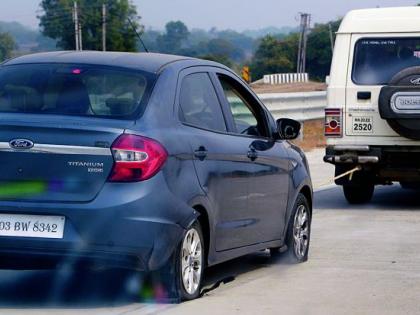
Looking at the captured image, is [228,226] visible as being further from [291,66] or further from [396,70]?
[291,66]

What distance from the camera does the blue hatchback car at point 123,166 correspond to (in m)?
7.32

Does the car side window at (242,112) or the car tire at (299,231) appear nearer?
the car side window at (242,112)

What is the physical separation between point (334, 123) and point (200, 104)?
6.86 metres

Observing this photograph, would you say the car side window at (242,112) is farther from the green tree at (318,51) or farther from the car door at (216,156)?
the green tree at (318,51)

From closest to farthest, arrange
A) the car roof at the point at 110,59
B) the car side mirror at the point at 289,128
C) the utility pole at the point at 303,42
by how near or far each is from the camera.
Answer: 1. the car roof at the point at 110,59
2. the car side mirror at the point at 289,128
3. the utility pole at the point at 303,42

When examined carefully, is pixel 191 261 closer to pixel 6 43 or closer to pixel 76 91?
pixel 76 91

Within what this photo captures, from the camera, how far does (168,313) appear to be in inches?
292

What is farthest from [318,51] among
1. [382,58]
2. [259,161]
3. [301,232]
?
[259,161]

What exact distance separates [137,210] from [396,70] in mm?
8168

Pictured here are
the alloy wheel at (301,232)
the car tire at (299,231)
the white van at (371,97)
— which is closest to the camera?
the car tire at (299,231)

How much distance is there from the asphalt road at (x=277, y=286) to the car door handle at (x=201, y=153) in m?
0.92

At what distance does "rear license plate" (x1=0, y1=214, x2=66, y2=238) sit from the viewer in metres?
7.32

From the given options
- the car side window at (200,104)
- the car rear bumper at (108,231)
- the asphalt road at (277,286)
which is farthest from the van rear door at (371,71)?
the car rear bumper at (108,231)

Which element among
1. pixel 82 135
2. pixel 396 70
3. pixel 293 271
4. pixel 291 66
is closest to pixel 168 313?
pixel 82 135
